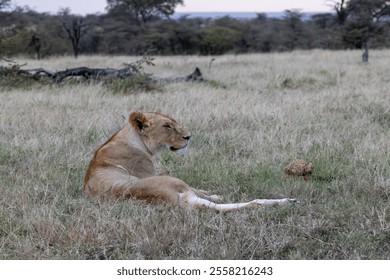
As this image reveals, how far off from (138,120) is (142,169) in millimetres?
397

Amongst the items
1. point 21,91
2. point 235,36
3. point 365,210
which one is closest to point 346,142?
point 365,210

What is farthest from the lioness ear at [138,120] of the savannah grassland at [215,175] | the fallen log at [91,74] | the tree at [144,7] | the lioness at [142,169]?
the tree at [144,7]

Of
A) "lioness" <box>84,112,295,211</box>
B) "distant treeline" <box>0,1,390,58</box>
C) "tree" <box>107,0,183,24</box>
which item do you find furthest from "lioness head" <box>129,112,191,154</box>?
"tree" <box>107,0,183,24</box>

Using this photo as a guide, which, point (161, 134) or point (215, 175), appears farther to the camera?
point (215, 175)

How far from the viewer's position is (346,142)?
6.09 meters

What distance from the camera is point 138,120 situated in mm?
4852

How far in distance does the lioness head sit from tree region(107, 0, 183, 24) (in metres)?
31.1

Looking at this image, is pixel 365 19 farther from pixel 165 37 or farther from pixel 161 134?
pixel 161 134

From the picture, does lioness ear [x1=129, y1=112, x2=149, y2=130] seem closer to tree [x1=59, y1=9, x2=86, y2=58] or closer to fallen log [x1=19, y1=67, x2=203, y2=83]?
fallen log [x1=19, y1=67, x2=203, y2=83]

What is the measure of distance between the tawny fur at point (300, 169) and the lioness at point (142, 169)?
2.57 ft

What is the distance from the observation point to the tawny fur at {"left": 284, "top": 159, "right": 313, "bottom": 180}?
16.3 ft

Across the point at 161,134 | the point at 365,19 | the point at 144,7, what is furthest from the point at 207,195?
the point at 144,7

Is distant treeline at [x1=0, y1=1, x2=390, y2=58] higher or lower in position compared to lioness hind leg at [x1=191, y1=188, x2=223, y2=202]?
lower

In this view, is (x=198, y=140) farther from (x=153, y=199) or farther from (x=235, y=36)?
(x=235, y=36)
